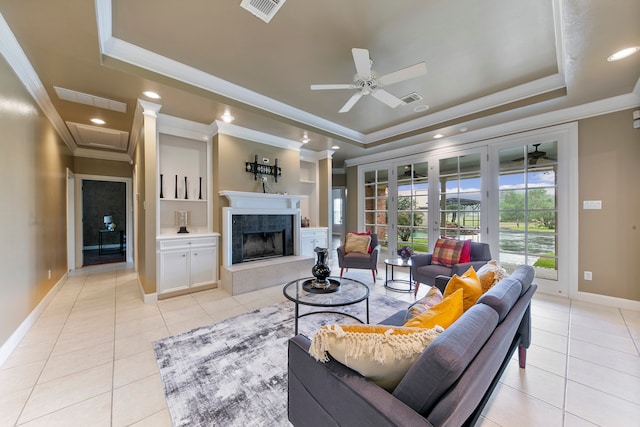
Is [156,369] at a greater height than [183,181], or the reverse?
[183,181]

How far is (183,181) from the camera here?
3.91 metres

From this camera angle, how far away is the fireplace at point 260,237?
155 inches

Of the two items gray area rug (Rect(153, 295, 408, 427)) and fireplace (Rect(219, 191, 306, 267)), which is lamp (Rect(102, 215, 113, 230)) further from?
gray area rug (Rect(153, 295, 408, 427))

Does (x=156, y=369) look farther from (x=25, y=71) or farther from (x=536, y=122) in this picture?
(x=536, y=122)

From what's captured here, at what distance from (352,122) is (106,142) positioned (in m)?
4.77

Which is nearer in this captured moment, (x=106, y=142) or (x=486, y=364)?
(x=486, y=364)

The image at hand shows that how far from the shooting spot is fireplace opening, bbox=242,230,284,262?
4.16 m

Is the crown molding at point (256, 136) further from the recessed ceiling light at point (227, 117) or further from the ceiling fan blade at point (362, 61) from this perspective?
the ceiling fan blade at point (362, 61)

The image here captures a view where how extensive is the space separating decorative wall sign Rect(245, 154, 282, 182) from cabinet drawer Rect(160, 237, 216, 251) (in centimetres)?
128

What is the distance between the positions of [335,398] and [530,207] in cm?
424

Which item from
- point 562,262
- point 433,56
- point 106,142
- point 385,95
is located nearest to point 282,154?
point 385,95

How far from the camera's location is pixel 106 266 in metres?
5.33

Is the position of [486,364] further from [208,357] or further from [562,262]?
[562,262]

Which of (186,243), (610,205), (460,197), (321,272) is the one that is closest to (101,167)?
(186,243)
